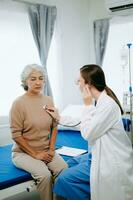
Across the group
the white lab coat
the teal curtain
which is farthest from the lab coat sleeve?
the teal curtain

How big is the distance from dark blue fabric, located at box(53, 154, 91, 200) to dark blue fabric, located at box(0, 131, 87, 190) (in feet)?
0.99

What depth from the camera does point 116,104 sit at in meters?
2.10

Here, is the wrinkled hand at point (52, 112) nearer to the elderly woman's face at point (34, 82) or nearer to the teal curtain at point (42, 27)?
the elderly woman's face at point (34, 82)

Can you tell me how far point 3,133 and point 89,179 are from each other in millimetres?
1722

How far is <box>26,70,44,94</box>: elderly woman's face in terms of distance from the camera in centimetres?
263

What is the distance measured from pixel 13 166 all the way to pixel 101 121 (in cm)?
96

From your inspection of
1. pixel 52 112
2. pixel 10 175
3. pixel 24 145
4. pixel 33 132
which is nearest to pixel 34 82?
pixel 52 112

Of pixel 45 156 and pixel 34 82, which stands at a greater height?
pixel 34 82

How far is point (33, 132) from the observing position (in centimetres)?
256

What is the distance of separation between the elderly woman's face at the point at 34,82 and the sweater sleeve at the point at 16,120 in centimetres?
21

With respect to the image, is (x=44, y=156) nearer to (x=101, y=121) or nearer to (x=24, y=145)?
(x=24, y=145)

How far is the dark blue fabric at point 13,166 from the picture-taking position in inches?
88.8

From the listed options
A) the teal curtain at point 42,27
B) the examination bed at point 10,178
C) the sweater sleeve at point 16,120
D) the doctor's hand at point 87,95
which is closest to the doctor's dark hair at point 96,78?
the doctor's hand at point 87,95

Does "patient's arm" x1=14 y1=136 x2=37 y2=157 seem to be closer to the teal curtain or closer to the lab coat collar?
the lab coat collar
